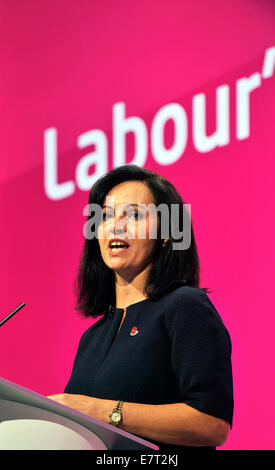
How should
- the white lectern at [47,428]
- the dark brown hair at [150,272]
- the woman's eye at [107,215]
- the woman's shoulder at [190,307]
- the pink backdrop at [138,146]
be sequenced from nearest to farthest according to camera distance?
the white lectern at [47,428]
the woman's shoulder at [190,307]
the dark brown hair at [150,272]
the woman's eye at [107,215]
the pink backdrop at [138,146]

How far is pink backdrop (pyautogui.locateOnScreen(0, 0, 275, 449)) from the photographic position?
2.92 m

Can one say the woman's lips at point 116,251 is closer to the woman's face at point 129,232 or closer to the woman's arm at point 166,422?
the woman's face at point 129,232

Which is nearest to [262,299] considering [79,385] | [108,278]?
[108,278]

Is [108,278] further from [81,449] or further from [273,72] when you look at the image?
[273,72]

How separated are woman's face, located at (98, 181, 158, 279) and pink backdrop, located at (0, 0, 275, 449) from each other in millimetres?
1257

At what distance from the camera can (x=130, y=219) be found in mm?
1732

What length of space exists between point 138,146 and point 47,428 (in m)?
2.24

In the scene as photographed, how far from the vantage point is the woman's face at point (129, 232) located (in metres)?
1.72

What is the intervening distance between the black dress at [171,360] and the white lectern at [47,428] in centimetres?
37

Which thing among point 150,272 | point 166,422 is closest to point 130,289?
point 150,272

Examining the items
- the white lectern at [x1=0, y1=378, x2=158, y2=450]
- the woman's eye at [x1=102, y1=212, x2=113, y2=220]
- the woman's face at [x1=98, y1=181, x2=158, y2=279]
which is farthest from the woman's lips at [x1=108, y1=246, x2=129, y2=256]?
the white lectern at [x1=0, y1=378, x2=158, y2=450]

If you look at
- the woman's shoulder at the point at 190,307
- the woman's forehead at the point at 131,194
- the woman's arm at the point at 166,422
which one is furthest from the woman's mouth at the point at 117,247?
the woman's arm at the point at 166,422

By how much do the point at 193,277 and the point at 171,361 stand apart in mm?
298

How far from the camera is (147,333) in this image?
153cm
